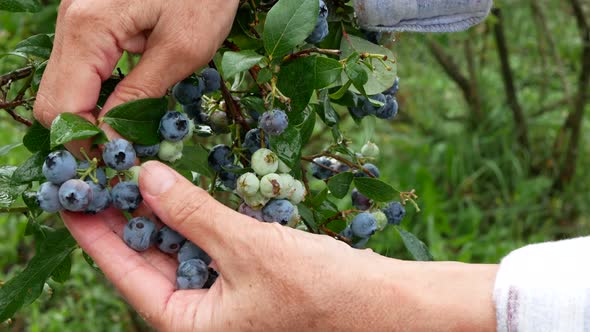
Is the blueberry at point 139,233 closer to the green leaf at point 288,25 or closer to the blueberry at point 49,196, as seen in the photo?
the blueberry at point 49,196

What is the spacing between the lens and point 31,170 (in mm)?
953

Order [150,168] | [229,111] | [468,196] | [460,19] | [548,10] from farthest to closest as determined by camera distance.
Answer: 1. [548,10]
2. [468,196]
3. [460,19]
4. [229,111]
5. [150,168]

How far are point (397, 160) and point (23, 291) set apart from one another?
9.38ft

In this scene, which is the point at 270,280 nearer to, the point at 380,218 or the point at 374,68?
the point at 380,218

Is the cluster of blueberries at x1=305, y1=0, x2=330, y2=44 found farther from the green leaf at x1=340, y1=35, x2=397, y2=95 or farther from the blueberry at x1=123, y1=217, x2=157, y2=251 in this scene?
the blueberry at x1=123, y1=217, x2=157, y2=251

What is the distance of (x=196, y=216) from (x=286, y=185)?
0.12m

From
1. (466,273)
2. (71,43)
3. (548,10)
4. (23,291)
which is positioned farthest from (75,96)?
(548,10)

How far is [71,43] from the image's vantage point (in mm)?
937

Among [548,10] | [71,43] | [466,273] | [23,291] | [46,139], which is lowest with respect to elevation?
[548,10]

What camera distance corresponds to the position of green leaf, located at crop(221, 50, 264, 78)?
0.87 m

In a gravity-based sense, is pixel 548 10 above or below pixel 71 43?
below

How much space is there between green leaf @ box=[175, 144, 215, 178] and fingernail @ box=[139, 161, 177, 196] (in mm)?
158

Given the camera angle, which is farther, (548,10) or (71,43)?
(548,10)

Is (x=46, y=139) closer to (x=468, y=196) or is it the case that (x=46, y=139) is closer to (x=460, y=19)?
(x=460, y=19)
